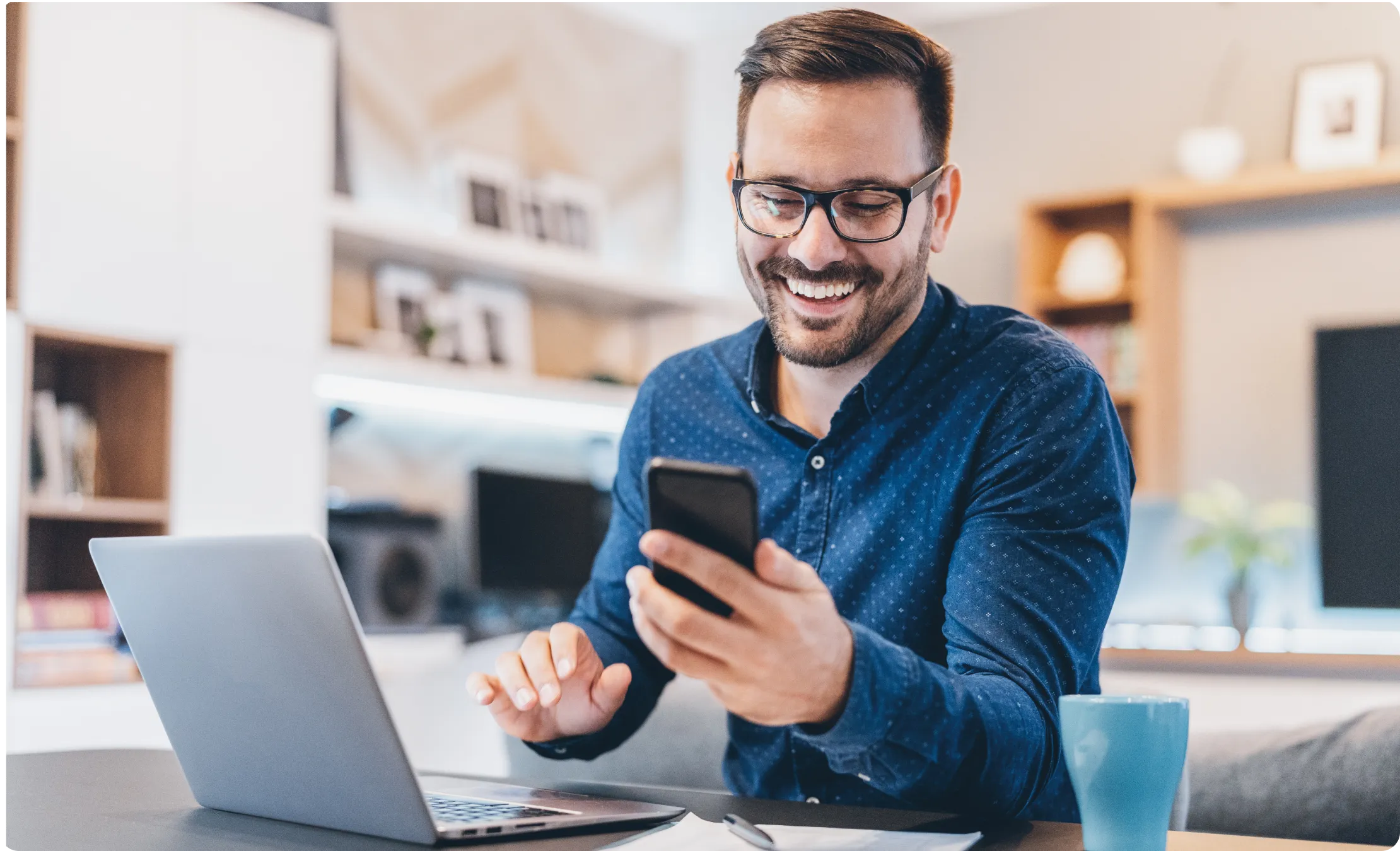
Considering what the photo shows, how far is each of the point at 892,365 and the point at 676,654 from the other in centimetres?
69

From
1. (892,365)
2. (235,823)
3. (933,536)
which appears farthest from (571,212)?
(235,823)

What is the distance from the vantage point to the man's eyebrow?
1.27m

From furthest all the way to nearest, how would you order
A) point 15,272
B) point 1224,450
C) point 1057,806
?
point 1224,450 → point 15,272 → point 1057,806

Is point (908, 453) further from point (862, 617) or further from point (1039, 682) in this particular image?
point (1039, 682)

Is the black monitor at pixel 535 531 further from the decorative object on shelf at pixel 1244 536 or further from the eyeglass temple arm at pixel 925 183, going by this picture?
the eyeglass temple arm at pixel 925 183

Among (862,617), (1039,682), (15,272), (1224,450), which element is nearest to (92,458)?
(15,272)

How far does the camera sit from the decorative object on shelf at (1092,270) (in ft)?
→ 14.9

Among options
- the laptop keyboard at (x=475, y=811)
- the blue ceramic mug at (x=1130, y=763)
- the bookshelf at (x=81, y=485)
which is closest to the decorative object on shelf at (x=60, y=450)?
the bookshelf at (x=81, y=485)

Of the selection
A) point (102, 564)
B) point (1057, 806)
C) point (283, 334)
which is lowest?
point (1057, 806)

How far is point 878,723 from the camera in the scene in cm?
85

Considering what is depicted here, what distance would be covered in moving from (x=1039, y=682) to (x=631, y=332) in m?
3.95

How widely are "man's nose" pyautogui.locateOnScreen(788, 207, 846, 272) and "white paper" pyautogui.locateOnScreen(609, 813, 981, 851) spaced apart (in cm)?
59

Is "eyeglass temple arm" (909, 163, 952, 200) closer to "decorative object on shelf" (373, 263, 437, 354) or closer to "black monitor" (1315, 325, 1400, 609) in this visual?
"decorative object on shelf" (373, 263, 437, 354)

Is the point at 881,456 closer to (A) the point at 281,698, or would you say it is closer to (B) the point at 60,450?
(A) the point at 281,698
